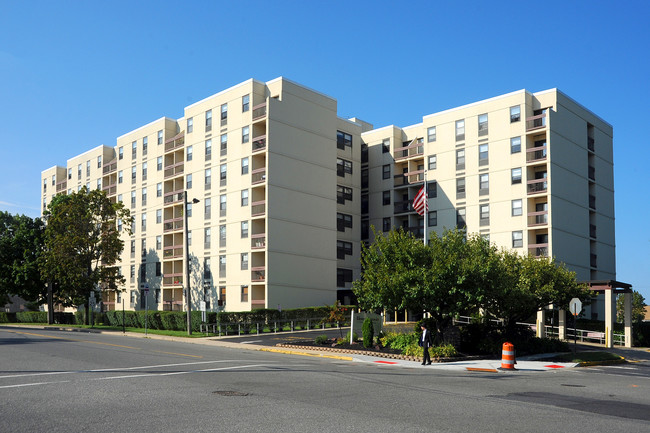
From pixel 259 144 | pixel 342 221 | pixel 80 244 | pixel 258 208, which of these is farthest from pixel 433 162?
pixel 80 244

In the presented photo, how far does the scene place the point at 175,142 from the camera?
66.2 m

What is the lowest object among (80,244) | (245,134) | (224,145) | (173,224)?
(80,244)

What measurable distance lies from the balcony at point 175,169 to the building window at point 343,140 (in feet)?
53.1

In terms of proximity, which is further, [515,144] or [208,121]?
[208,121]

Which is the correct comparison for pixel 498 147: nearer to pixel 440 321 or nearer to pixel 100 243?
pixel 440 321

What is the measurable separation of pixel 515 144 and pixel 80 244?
134 feet

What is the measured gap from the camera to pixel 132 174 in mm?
72938

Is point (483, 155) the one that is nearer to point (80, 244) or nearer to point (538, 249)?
point (538, 249)

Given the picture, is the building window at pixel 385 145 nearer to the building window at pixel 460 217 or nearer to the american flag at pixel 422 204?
the building window at pixel 460 217

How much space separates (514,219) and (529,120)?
8527 mm

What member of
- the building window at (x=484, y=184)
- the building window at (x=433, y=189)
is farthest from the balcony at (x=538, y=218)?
the building window at (x=433, y=189)

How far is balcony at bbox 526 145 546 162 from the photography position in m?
52.3

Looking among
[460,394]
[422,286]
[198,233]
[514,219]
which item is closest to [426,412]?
[460,394]

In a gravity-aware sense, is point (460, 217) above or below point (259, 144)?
below
